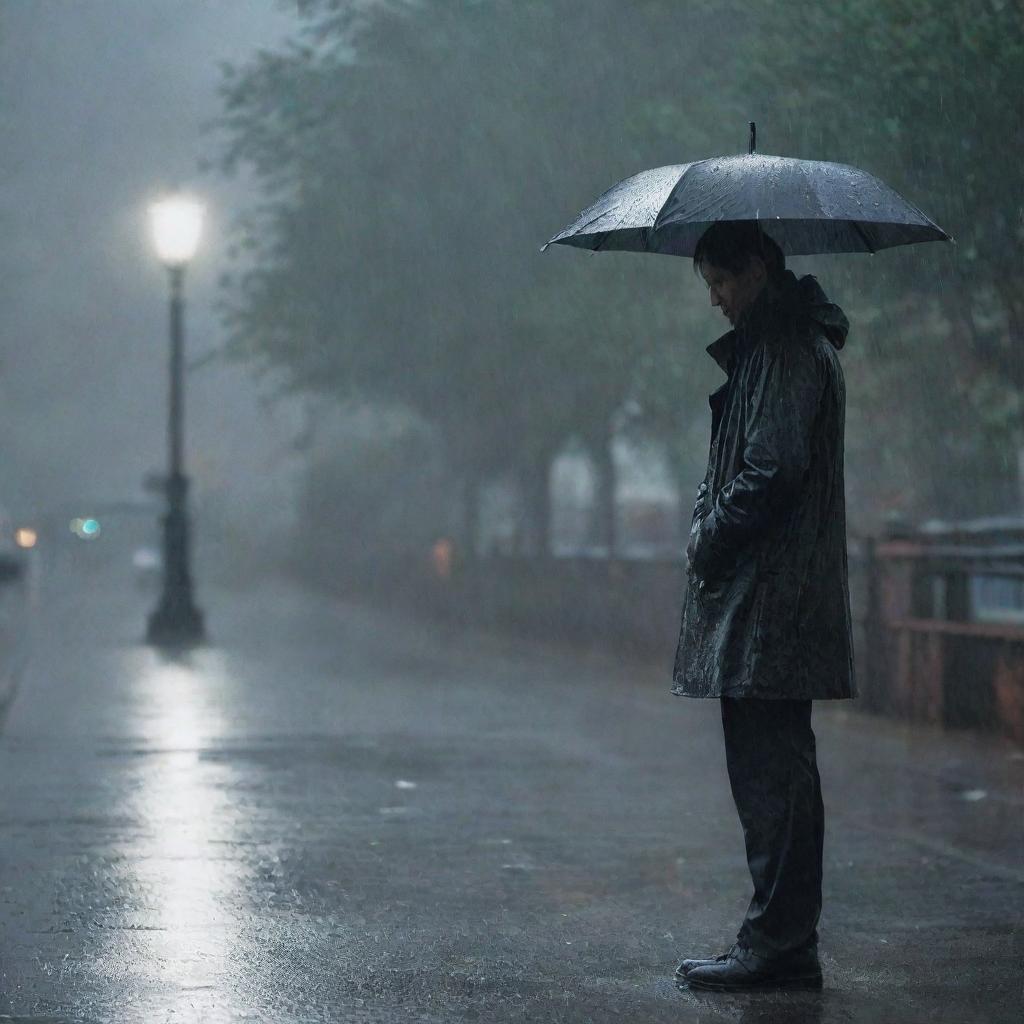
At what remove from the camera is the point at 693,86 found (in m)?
19.7

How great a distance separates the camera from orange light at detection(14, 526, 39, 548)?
73.1 metres

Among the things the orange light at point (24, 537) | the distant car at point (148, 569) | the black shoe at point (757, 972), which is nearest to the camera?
the black shoe at point (757, 972)

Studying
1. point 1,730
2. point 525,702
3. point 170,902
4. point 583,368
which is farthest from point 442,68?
point 170,902

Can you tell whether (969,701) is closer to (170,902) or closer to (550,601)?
(170,902)

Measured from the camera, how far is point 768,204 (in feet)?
17.2

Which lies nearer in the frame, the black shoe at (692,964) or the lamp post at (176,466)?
the black shoe at (692,964)

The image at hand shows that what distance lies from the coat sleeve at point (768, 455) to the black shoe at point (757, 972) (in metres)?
1.02

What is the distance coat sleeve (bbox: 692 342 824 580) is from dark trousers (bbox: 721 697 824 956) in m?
0.44

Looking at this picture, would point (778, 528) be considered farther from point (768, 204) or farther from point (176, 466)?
point (176, 466)

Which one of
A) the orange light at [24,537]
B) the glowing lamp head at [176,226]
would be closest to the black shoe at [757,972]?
the glowing lamp head at [176,226]

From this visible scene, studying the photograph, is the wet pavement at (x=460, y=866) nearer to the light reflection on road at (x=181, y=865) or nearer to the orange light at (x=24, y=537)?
the light reflection on road at (x=181, y=865)

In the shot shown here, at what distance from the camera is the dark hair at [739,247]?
17.4 ft

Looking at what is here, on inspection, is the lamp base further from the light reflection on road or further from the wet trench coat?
the wet trench coat

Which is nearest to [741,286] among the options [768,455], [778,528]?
[768,455]
